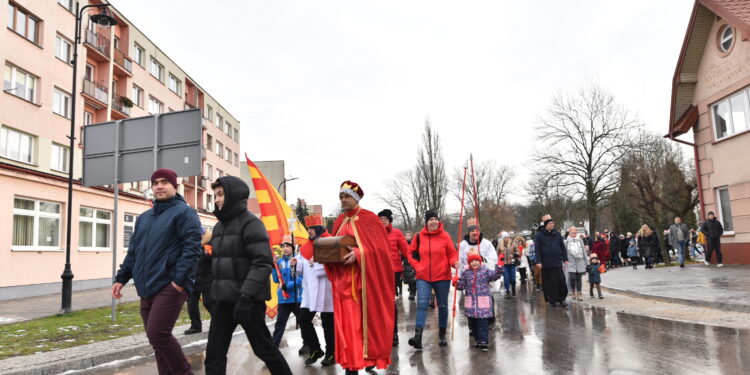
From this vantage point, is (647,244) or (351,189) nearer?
(351,189)

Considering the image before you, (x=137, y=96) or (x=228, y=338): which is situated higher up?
(x=137, y=96)

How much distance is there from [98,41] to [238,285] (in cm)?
2970

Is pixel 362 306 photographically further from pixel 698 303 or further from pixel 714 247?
pixel 714 247

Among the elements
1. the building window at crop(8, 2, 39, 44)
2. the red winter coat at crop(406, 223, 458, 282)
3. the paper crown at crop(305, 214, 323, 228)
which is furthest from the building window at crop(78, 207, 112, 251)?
the red winter coat at crop(406, 223, 458, 282)

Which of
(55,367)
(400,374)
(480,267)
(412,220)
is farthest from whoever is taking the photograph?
(412,220)

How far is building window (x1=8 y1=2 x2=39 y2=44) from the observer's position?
827 inches

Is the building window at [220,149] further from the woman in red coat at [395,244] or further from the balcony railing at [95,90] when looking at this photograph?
the woman in red coat at [395,244]

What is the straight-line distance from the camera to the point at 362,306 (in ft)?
17.1

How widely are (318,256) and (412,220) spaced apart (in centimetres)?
6204

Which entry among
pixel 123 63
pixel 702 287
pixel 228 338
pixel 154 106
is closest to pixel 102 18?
pixel 228 338

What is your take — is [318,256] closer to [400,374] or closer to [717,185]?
[400,374]

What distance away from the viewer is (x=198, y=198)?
47281mm

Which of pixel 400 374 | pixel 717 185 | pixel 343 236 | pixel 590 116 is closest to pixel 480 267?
pixel 400 374

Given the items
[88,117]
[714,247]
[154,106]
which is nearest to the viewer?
[714,247]
